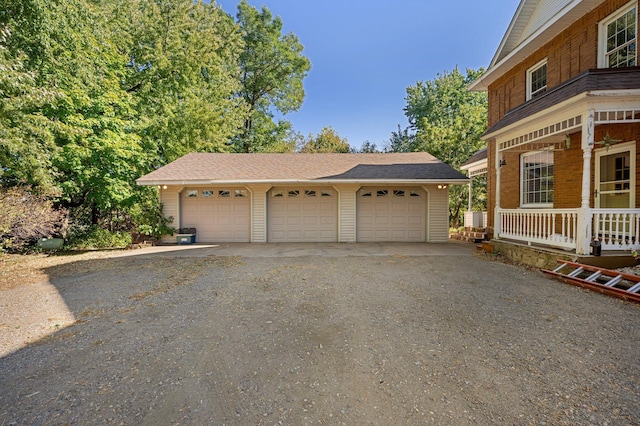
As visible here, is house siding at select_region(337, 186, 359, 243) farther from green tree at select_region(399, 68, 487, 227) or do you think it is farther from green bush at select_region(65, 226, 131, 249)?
green bush at select_region(65, 226, 131, 249)

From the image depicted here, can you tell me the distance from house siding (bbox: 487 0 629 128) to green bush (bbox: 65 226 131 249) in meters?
14.6

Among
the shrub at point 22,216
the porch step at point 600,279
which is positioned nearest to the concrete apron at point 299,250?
the shrub at point 22,216

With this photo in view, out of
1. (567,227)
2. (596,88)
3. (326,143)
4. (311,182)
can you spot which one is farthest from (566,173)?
(326,143)

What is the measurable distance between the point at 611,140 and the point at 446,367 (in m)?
6.66

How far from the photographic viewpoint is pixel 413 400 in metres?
2.17

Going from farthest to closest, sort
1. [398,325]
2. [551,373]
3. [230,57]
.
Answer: [230,57] < [398,325] < [551,373]

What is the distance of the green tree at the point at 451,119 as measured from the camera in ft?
52.7

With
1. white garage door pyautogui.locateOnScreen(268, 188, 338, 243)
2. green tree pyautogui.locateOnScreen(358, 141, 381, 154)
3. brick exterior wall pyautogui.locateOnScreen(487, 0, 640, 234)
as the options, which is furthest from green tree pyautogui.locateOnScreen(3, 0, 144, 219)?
green tree pyautogui.locateOnScreen(358, 141, 381, 154)

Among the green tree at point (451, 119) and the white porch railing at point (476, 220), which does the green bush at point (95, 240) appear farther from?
the green tree at point (451, 119)

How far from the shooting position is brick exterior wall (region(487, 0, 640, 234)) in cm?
645

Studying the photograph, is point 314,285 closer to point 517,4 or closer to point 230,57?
point 517,4

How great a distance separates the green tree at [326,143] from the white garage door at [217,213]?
1734 cm

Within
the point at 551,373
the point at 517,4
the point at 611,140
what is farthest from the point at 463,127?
the point at 551,373

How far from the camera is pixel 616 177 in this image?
260 inches
